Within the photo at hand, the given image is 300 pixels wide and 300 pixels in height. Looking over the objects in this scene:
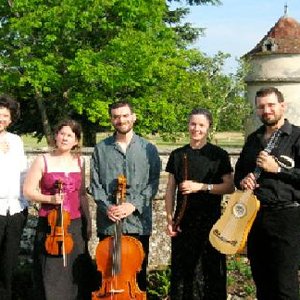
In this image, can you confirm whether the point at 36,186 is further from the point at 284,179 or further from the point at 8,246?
the point at 284,179

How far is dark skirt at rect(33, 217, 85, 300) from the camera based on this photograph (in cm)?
440

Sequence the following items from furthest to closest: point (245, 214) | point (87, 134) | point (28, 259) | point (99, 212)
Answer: point (87, 134) < point (28, 259) < point (99, 212) < point (245, 214)

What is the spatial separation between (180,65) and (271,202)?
612 inches

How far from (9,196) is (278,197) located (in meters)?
2.04

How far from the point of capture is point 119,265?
4.16 metres

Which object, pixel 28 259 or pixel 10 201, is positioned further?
A: pixel 28 259

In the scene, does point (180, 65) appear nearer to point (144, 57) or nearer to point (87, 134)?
point (144, 57)

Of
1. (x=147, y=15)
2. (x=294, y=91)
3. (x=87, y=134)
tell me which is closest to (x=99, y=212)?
(x=147, y=15)

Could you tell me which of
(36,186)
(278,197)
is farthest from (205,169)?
(36,186)

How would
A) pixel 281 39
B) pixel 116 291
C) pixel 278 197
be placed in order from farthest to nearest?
pixel 281 39, pixel 116 291, pixel 278 197

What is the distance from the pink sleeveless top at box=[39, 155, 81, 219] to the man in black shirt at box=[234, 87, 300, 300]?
131 cm

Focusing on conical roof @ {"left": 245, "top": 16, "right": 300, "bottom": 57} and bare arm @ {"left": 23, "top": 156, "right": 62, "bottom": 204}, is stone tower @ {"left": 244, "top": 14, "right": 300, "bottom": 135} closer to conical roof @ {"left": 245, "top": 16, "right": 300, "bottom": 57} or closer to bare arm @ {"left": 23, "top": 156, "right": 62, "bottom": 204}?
conical roof @ {"left": 245, "top": 16, "right": 300, "bottom": 57}

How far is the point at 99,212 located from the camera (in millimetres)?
4469

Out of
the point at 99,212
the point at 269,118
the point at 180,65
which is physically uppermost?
the point at 180,65
